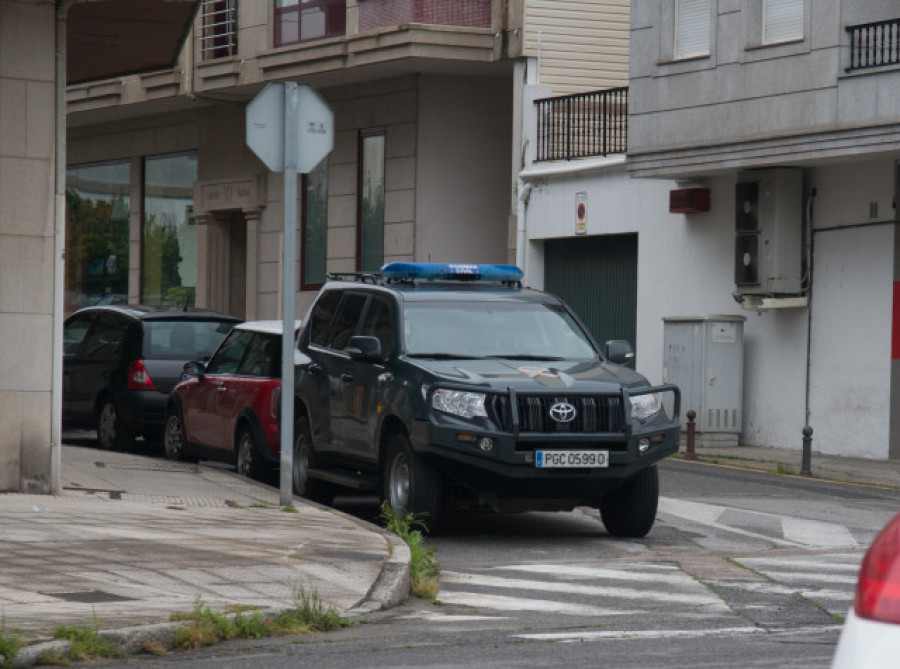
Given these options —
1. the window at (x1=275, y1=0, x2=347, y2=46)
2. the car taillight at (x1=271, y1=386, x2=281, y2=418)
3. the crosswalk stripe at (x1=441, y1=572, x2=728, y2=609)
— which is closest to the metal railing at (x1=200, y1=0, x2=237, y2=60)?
the window at (x1=275, y1=0, x2=347, y2=46)

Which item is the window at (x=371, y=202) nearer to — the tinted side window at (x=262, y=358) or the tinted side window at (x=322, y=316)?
the tinted side window at (x=262, y=358)

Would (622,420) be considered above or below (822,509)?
above

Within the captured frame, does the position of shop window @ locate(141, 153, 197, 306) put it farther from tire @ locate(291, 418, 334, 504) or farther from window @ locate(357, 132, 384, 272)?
tire @ locate(291, 418, 334, 504)

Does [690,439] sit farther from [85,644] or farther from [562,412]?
[85,644]

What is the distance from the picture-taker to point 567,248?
28219 mm

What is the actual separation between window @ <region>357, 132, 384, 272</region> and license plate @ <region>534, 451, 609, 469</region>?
1967cm

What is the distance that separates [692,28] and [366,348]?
489 inches

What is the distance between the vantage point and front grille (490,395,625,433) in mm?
11828

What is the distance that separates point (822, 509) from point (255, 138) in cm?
587

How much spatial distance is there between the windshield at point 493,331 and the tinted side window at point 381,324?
0.47 ft

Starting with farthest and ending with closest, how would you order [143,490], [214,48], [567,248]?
[214,48]
[567,248]
[143,490]

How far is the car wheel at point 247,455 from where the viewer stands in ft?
50.4

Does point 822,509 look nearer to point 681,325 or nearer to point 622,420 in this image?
point 622,420

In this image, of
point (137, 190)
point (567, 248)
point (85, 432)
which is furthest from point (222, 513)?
point (137, 190)
